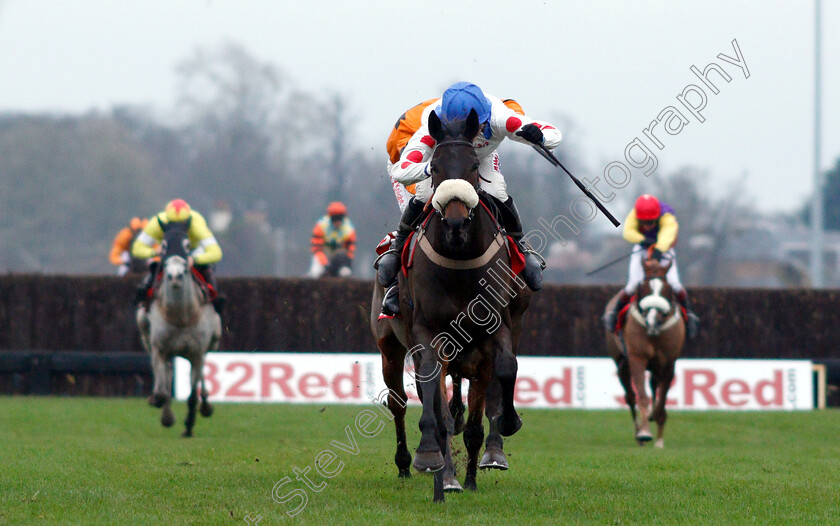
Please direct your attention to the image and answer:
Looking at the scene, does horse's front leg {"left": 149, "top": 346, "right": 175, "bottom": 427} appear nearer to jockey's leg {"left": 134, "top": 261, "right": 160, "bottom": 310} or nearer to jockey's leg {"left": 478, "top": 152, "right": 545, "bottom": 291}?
jockey's leg {"left": 134, "top": 261, "right": 160, "bottom": 310}

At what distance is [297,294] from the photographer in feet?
55.7

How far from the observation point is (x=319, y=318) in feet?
55.6

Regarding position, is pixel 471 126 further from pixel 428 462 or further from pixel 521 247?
pixel 428 462

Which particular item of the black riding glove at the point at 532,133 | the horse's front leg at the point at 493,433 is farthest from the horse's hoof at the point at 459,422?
the black riding glove at the point at 532,133

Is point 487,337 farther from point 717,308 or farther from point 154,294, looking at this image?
point 717,308

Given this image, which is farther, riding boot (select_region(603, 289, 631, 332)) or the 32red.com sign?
the 32red.com sign

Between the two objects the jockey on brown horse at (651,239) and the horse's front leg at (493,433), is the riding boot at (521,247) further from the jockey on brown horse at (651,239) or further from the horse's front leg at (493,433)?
the jockey on brown horse at (651,239)

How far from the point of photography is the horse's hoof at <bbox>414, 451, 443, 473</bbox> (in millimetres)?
5871

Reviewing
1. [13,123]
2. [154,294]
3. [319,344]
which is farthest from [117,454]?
[13,123]

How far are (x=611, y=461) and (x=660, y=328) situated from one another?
296 centimetres

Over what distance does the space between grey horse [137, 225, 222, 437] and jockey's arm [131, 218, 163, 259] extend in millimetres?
714

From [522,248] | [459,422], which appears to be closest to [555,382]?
[459,422]

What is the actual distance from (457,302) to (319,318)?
1112 cm

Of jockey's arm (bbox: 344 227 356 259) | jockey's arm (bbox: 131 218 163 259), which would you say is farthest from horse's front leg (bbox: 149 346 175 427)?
jockey's arm (bbox: 344 227 356 259)
